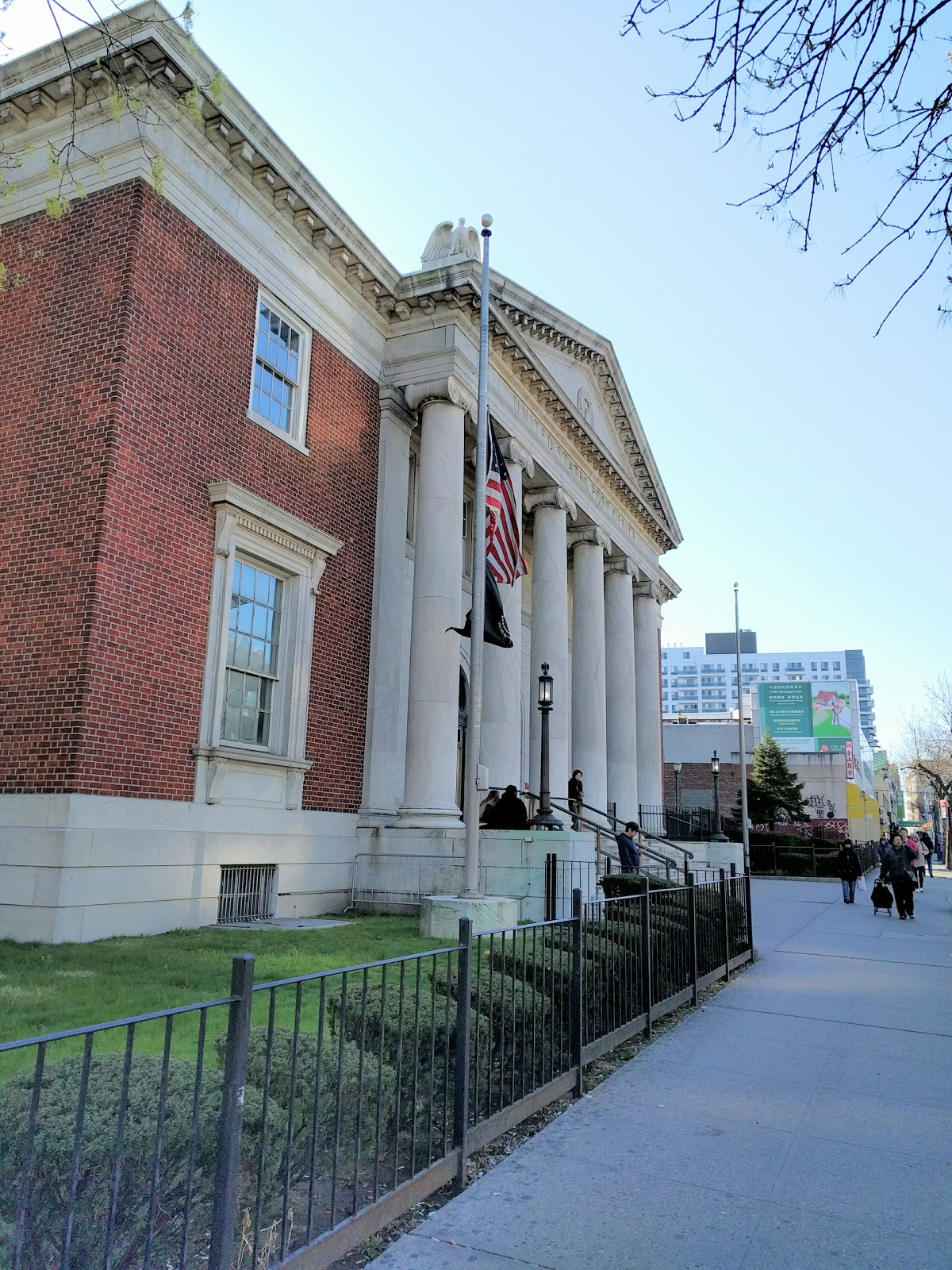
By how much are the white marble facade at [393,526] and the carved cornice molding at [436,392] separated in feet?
0.13

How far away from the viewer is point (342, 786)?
51.4 ft

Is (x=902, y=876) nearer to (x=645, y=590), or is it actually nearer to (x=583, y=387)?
(x=645, y=590)

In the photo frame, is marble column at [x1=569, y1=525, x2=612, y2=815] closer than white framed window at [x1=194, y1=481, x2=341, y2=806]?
No

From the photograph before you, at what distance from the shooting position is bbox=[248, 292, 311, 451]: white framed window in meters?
14.5

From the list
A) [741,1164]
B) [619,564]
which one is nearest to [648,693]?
[619,564]

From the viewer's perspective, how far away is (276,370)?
14.9 meters

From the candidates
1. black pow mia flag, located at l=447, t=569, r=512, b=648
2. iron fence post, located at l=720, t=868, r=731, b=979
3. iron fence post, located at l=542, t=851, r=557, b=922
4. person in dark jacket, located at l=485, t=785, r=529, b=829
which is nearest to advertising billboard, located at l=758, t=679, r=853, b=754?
person in dark jacket, located at l=485, t=785, r=529, b=829

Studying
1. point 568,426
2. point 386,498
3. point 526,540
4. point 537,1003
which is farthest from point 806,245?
point 526,540

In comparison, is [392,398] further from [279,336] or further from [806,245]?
[806,245]

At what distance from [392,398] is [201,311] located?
201 inches

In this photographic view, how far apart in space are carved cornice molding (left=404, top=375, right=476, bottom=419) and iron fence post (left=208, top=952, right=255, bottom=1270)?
1519 cm

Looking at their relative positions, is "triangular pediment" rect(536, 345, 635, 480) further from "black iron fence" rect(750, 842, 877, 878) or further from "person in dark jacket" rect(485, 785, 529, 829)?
"black iron fence" rect(750, 842, 877, 878)

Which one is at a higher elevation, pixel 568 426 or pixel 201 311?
A: pixel 568 426

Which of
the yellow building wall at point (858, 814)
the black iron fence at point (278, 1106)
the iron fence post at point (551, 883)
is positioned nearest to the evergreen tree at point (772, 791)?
the yellow building wall at point (858, 814)
